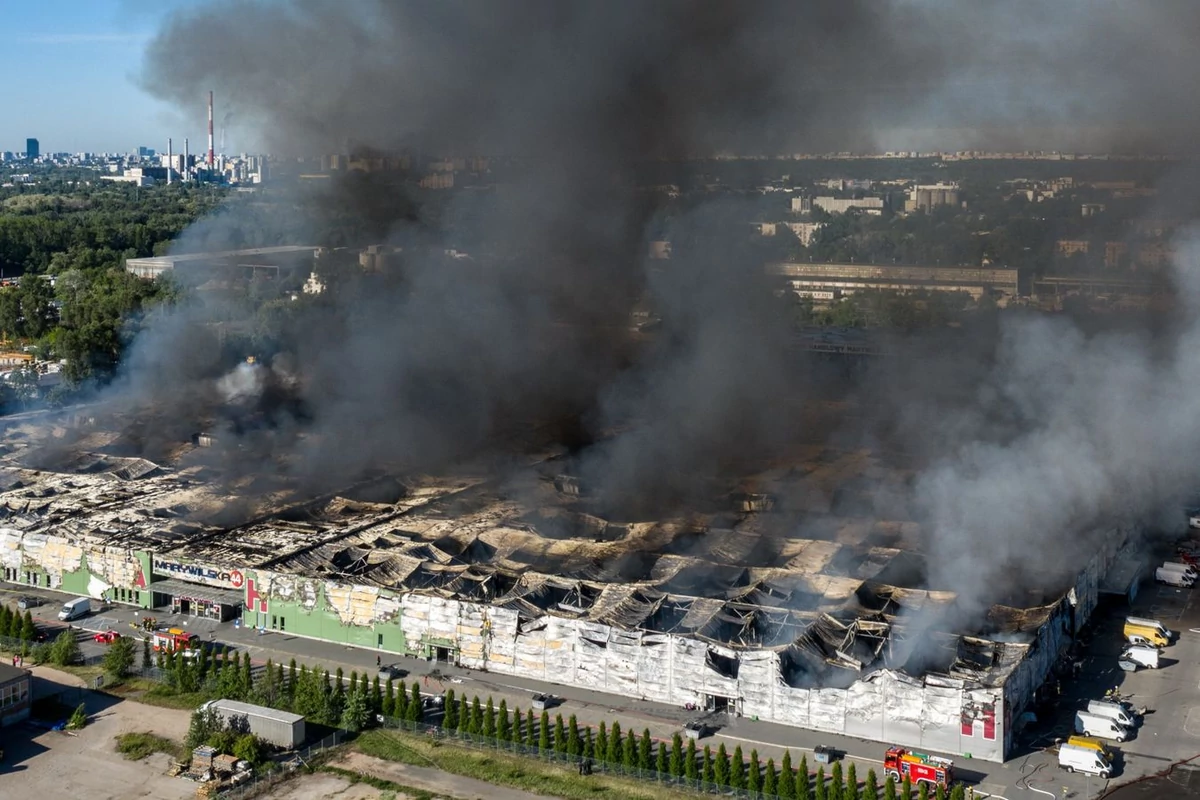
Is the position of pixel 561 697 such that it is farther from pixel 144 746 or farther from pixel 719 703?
pixel 144 746

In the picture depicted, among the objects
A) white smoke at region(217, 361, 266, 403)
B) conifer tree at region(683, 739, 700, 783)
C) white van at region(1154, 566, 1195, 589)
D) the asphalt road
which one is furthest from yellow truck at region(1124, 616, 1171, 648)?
white smoke at region(217, 361, 266, 403)

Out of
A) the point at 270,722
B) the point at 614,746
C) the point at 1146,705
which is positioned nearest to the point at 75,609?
the point at 270,722

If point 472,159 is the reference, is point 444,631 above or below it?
below

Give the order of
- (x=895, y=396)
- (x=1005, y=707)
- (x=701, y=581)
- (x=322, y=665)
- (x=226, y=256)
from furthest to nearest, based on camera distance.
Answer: (x=226, y=256) < (x=895, y=396) < (x=701, y=581) < (x=322, y=665) < (x=1005, y=707)

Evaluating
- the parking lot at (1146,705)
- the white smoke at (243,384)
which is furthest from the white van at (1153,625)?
the white smoke at (243,384)

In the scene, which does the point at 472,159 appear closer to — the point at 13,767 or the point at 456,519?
the point at 456,519

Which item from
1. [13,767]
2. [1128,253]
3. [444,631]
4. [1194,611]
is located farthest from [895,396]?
[13,767]
